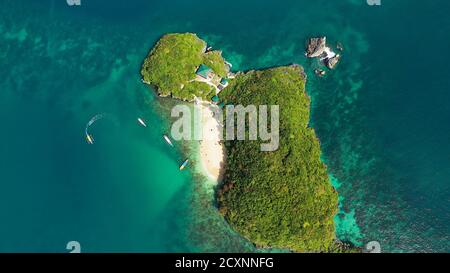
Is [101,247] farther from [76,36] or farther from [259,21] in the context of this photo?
[259,21]

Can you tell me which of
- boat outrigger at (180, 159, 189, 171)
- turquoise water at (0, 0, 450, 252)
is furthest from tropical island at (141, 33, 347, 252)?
boat outrigger at (180, 159, 189, 171)

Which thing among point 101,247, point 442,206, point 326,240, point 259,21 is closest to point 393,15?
point 259,21

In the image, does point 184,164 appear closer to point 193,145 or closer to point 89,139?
point 193,145

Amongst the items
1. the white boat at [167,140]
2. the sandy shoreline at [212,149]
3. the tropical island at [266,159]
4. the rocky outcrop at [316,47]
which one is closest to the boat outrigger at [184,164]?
the sandy shoreline at [212,149]

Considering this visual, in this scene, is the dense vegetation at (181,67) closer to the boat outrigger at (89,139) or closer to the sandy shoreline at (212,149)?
the sandy shoreline at (212,149)

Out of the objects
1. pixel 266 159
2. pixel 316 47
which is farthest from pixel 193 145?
pixel 316 47

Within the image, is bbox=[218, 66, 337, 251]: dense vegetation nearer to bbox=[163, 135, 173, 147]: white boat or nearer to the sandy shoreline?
the sandy shoreline

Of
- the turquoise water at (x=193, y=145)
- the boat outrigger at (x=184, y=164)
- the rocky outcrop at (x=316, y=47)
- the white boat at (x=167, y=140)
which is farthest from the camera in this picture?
the white boat at (x=167, y=140)
